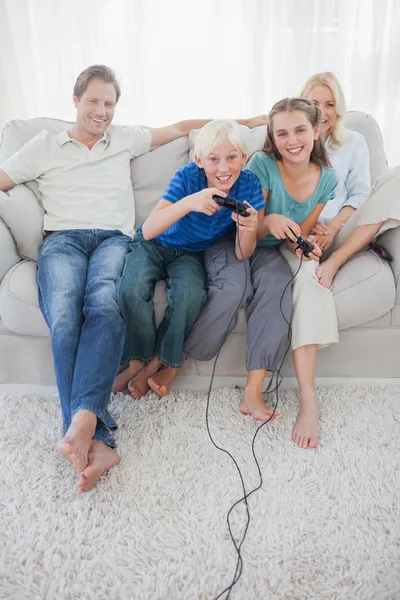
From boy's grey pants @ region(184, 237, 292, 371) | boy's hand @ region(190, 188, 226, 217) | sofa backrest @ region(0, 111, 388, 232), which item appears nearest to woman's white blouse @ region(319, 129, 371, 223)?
sofa backrest @ region(0, 111, 388, 232)

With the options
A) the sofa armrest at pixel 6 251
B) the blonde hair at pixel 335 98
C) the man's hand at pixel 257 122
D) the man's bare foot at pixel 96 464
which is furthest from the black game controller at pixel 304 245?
the sofa armrest at pixel 6 251

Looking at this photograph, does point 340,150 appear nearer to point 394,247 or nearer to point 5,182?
point 394,247

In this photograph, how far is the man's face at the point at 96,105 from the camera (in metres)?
1.80

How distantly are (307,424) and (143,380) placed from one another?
54cm

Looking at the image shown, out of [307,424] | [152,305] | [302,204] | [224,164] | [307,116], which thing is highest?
[307,116]

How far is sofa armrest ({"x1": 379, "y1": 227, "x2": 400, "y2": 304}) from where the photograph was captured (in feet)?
5.29

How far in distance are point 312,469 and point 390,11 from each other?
94.2 inches

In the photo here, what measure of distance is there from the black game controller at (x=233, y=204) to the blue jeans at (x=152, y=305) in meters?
0.26

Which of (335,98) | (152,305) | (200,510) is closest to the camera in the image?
(200,510)

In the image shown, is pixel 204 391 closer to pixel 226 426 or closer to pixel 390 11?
pixel 226 426

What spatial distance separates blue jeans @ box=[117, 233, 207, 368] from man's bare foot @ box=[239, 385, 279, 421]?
9.3 inches

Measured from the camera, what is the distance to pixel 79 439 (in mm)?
1245

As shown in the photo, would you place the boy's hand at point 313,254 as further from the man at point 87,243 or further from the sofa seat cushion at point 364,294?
the man at point 87,243

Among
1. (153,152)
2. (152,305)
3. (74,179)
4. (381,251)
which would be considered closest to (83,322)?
(152,305)
